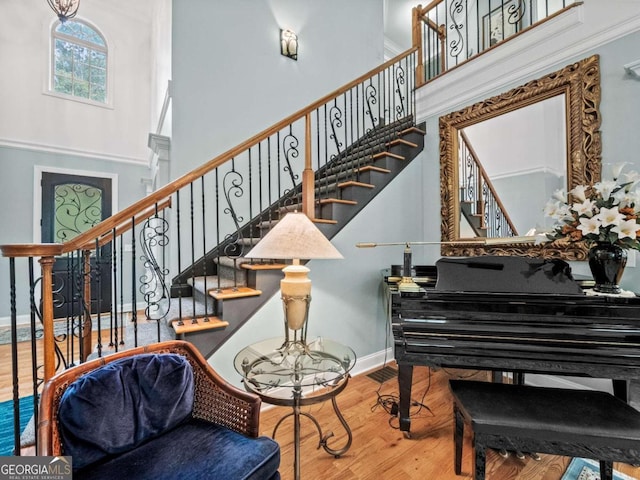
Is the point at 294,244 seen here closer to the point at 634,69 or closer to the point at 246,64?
the point at 634,69

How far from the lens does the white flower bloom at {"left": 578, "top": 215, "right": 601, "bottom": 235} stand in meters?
1.52

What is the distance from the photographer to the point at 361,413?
2.09 metres

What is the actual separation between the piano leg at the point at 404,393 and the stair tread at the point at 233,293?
1.06 m

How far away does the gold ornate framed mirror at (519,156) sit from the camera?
80.6 inches

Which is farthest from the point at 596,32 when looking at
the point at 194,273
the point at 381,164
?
the point at 194,273

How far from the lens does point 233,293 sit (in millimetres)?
1979

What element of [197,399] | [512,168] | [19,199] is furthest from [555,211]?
[19,199]

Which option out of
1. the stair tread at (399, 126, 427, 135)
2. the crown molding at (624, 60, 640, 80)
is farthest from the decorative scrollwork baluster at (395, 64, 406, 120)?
the crown molding at (624, 60, 640, 80)

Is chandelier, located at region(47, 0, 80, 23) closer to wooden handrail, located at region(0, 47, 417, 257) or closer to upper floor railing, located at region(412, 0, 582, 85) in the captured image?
wooden handrail, located at region(0, 47, 417, 257)

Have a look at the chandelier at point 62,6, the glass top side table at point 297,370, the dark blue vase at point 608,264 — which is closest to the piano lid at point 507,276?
the dark blue vase at point 608,264

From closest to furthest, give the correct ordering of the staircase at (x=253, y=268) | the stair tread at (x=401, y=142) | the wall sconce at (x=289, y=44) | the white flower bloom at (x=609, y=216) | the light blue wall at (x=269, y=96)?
1. the white flower bloom at (x=609, y=216)
2. the staircase at (x=253, y=268)
3. the light blue wall at (x=269, y=96)
4. the stair tread at (x=401, y=142)
5. the wall sconce at (x=289, y=44)

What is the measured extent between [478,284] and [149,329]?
7.53ft

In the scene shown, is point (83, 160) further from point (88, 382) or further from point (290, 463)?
point (290, 463)

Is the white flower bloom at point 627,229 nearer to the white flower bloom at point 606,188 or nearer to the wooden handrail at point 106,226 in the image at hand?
the white flower bloom at point 606,188
